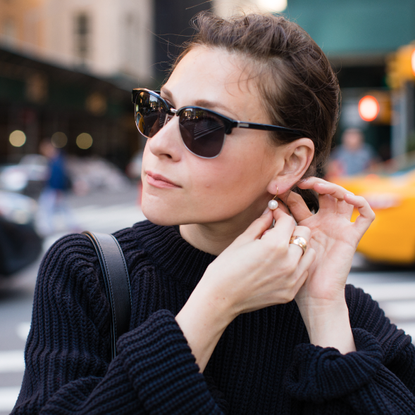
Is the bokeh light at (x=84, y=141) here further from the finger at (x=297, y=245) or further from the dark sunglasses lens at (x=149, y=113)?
the finger at (x=297, y=245)

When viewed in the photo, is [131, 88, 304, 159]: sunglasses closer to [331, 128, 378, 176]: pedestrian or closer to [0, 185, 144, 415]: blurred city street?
[0, 185, 144, 415]: blurred city street

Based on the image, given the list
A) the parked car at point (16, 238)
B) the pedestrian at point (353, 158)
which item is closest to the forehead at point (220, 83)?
the parked car at point (16, 238)

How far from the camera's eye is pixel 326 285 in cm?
156

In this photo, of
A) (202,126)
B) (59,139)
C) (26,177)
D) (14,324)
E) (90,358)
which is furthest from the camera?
(59,139)

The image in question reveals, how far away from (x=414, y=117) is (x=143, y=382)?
1022 centimetres

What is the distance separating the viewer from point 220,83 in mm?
1441

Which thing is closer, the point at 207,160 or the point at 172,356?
the point at 172,356

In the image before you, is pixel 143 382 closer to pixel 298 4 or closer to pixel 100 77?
pixel 298 4

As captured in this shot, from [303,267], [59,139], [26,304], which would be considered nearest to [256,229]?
[303,267]

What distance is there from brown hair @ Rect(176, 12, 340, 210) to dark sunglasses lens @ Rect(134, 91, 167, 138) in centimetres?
21

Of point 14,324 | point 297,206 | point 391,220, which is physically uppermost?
point 297,206

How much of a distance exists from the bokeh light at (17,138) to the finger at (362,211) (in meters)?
25.8

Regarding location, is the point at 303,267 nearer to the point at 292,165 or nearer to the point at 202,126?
the point at 292,165

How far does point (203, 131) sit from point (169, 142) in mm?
114
